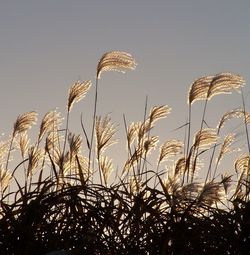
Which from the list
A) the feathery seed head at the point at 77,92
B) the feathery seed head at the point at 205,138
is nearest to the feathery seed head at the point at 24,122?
the feathery seed head at the point at 77,92

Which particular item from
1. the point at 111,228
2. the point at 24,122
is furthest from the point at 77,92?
the point at 111,228

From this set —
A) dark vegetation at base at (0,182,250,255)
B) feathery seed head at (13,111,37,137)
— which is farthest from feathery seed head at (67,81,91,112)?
dark vegetation at base at (0,182,250,255)

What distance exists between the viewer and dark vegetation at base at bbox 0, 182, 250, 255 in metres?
2.46

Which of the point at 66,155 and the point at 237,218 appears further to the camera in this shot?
the point at 66,155

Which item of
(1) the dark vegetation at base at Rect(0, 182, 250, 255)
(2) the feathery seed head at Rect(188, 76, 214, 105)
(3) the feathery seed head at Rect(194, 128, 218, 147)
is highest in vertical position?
(2) the feathery seed head at Rect(188, 76, 214, 105)

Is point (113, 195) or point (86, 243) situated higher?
point (113, 195)

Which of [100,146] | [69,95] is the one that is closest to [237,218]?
[100,146]

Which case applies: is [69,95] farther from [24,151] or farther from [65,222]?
[65,222]

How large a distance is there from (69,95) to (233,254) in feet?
10.7

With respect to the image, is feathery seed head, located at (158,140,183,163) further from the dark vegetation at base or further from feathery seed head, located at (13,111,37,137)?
the dark vegetation at base

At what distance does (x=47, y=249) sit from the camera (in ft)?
8.05

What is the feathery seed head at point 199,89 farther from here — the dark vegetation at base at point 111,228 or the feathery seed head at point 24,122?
the dark vegetation at base at point 111,228

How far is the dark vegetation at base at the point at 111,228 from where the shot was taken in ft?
8.06

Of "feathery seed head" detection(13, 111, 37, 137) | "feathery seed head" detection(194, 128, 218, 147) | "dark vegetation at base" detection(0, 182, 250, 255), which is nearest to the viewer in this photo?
"dark vegetation at base" detection(0, 182, 250, 255)
